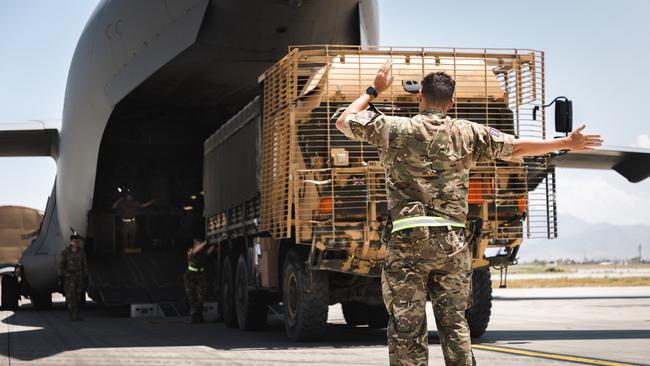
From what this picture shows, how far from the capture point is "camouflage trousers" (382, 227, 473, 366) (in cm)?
472

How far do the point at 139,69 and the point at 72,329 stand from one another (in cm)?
436

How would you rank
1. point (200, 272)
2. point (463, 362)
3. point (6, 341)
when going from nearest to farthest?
point (463, 362) → point (6, 341) → point (200, 272)

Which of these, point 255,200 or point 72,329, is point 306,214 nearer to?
point 255,200

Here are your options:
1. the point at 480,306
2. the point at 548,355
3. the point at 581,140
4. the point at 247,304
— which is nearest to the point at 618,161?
the point at 247,304

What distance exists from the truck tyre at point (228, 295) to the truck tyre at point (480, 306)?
438 cm

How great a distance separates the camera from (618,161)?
2664 cm

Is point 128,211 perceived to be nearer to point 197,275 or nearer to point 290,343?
point 197,275

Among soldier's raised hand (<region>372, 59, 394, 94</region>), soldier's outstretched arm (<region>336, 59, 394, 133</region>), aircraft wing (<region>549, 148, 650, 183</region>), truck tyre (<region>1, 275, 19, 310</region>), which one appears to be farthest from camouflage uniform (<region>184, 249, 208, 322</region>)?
soldier's raised hand (<region>372, 59, 394, 94</region>)

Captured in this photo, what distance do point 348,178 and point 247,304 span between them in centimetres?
384

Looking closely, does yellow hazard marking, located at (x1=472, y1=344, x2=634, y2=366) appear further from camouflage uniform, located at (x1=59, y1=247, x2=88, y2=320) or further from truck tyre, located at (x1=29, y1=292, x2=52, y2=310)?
truck tyre, located at (x1=29, y1=292, x2=52, y2=310)

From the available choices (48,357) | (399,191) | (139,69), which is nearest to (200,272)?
(139,69)

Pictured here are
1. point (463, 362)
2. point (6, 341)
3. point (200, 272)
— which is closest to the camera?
point (463, 362)

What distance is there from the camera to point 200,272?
16828 mm

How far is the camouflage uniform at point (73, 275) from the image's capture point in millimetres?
17984
